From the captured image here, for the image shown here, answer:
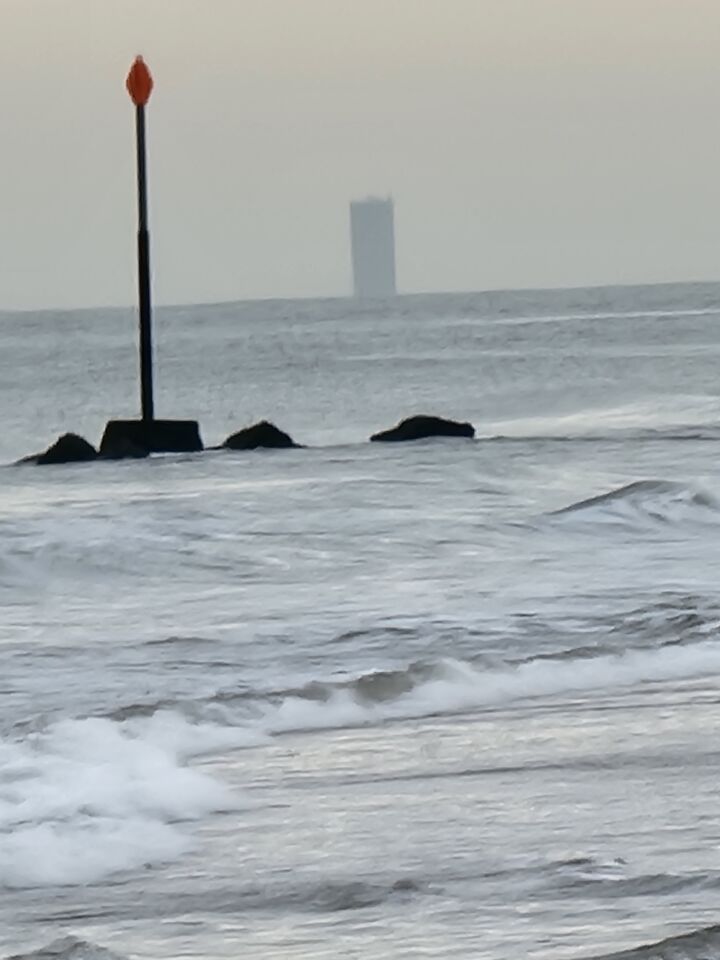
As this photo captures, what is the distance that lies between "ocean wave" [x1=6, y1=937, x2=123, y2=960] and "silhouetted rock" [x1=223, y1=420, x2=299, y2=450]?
19.2 m

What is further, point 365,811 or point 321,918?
point 365,811

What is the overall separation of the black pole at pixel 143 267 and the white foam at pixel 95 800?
14428 mm

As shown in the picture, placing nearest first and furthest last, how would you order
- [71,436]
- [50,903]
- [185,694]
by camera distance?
1. [50,903]
2. [185,694]
3. [71,436]

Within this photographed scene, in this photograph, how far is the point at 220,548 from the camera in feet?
45.8

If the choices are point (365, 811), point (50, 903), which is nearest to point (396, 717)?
point (365, 811)

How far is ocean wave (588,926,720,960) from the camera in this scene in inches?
152

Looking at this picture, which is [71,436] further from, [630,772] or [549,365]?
[549,365]

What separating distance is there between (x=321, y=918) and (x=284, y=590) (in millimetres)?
7157

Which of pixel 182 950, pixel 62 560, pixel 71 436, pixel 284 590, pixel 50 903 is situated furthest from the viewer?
pixel 71 436

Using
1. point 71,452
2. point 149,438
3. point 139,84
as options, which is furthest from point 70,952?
point 149,438

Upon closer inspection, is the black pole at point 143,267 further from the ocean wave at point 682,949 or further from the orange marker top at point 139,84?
the ocean wave at point 682,949

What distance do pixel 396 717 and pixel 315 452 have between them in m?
17.2

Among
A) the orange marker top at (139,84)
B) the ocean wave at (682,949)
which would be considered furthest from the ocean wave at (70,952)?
the orange marker top at (139,84)

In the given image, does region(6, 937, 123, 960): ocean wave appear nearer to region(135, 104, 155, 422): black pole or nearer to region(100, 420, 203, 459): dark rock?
region(135, 104, 155, 422): black pole
